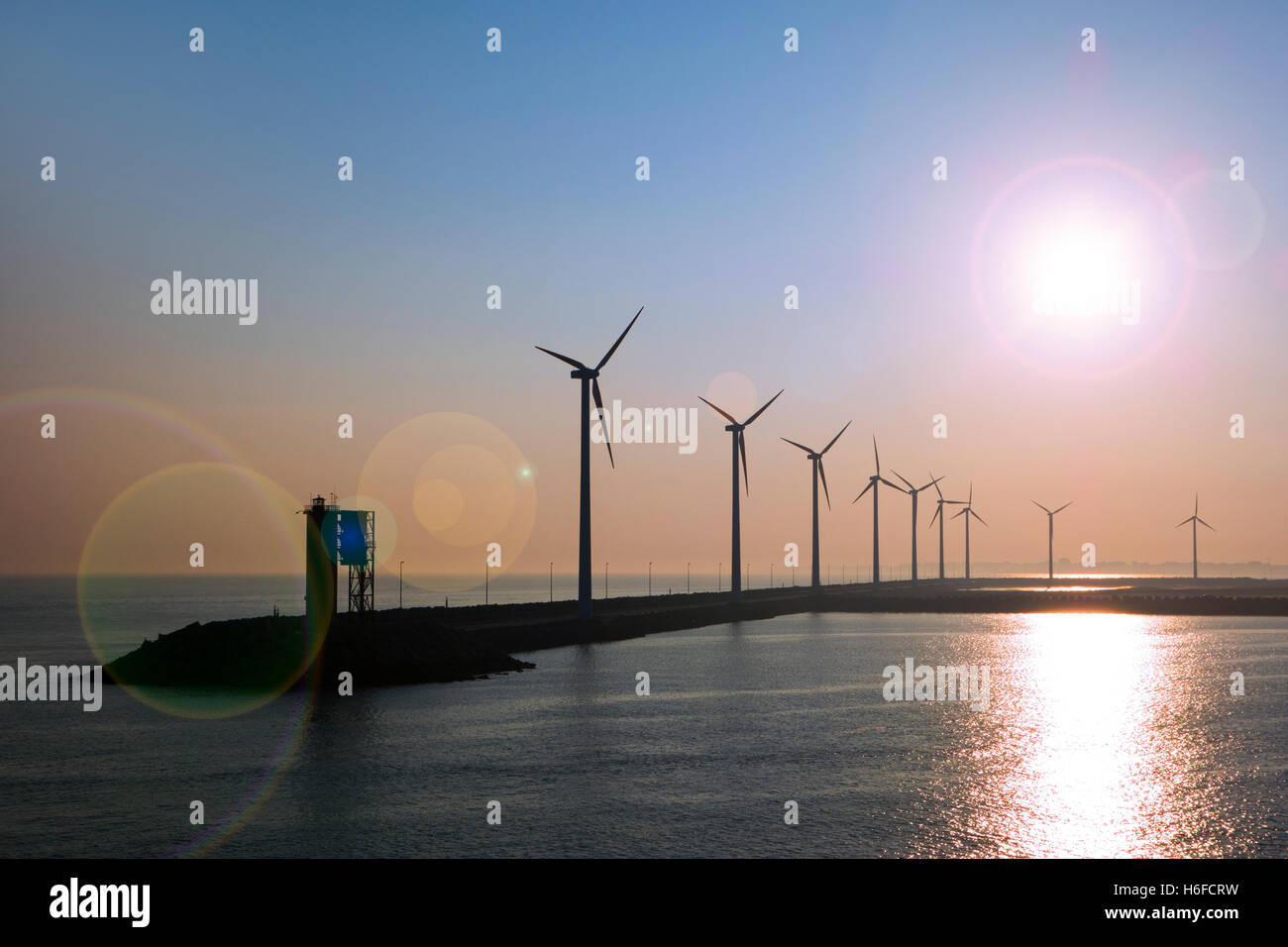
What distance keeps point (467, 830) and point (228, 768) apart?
14750 millimetres

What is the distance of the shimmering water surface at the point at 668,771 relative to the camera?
94.5 feet

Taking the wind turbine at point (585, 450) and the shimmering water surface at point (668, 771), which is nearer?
the shimmering water surface at point (668, 771)

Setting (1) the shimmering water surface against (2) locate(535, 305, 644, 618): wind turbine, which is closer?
(1) the shimmering water surface

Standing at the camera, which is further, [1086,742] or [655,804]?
[1086,742]

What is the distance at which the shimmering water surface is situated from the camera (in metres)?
28.8

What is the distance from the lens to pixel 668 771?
1505 inches

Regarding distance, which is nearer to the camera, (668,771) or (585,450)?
(668,771)

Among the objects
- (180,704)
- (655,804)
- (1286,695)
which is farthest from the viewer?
(1286,695)
